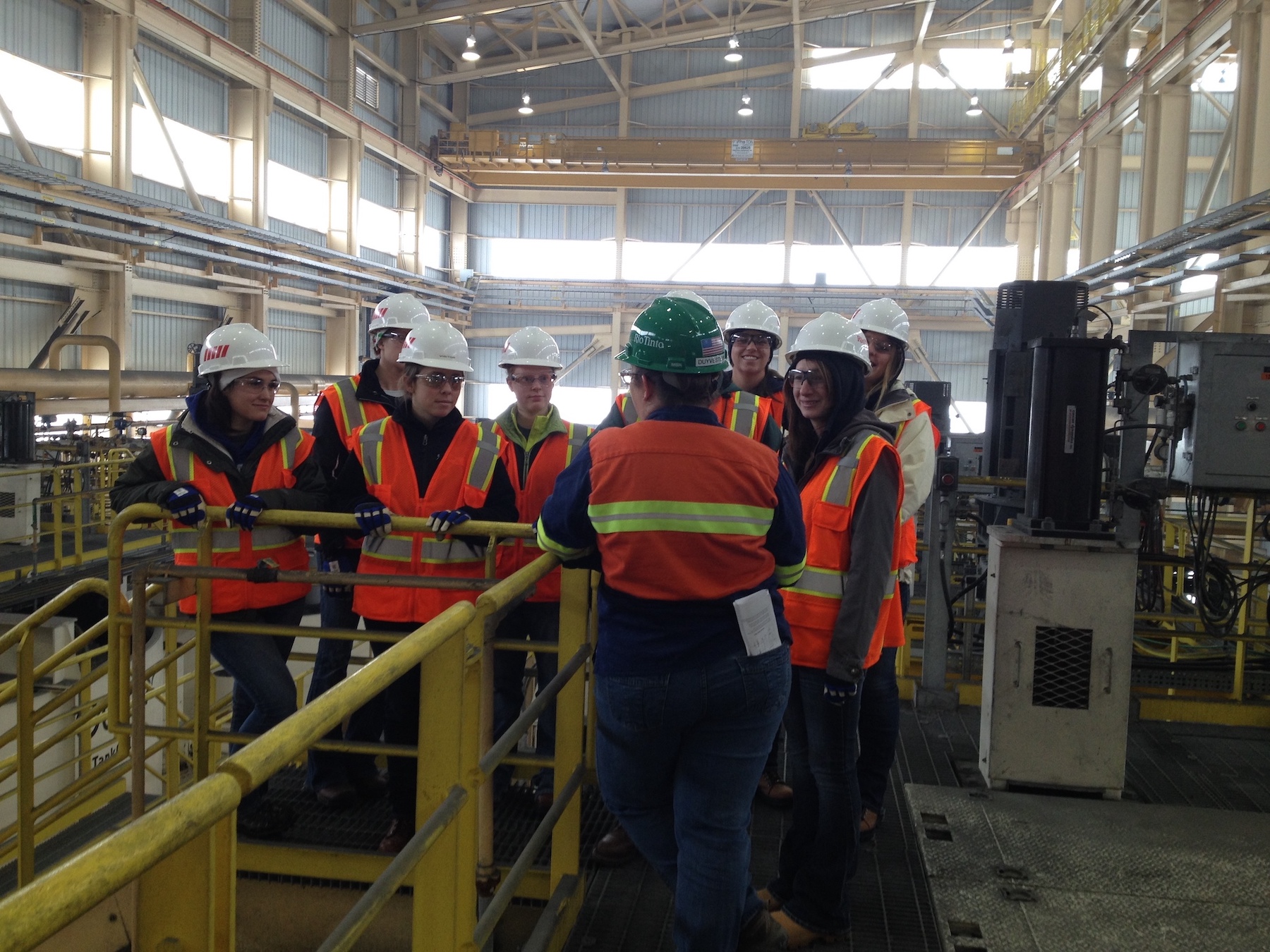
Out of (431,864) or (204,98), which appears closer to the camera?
A: (431,864)

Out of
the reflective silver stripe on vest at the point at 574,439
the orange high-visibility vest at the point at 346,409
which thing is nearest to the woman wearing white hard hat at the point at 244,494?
the orange high-visibility vest at the point at 346,409

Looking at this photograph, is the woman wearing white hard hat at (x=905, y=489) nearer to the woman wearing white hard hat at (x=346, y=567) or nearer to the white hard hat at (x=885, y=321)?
the white hard hat at (x=885, y=321)

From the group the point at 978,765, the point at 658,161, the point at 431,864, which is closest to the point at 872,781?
the point at 978,765

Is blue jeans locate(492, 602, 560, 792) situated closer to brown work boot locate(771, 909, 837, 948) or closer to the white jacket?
brown work boot locate(771, 909, 837, 948)

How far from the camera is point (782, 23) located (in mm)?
20641

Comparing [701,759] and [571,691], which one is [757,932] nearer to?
[701,759]

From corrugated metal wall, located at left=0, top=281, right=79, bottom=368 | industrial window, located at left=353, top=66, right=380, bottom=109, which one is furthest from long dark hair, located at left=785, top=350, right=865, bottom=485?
industrial window, located at left=353, top=66, right=380, bottom=109

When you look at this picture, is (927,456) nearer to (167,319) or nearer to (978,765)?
(978,765)

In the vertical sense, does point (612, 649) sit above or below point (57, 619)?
above

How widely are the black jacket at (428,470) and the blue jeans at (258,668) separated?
1.53 feet

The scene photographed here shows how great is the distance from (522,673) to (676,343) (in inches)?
81.8

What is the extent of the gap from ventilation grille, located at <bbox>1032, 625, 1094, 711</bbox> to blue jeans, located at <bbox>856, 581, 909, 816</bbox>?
87cm

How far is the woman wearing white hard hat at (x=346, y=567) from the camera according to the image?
147 inches

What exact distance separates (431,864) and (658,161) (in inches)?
800
